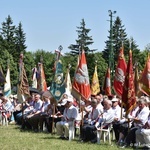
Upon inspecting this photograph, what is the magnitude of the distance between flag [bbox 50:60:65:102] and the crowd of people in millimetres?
344

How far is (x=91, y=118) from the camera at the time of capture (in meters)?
14.9

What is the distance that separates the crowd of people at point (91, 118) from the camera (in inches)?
518

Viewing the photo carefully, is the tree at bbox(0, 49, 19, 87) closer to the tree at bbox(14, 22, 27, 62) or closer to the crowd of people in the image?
the tree at bbox(14, 22, 27, 62)

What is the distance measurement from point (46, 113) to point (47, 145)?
4970 millimetres

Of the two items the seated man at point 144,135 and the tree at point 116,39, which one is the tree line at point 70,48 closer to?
the tree at point 116,39

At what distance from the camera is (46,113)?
18422mm

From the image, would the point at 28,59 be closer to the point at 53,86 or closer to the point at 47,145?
the point at 53,86

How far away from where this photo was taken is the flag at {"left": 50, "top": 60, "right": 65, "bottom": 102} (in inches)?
687

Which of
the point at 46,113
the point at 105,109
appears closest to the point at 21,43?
the point at 46,113

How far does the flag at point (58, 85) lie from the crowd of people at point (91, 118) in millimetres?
344

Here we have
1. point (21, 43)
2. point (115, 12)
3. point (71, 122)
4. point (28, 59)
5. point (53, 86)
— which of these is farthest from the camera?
point (21, 43)

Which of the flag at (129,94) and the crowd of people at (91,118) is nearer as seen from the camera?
the crowd of people at (91,118)

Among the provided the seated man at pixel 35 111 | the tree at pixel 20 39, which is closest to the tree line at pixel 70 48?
the tree at pixel 20 39

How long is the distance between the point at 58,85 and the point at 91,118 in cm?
321
